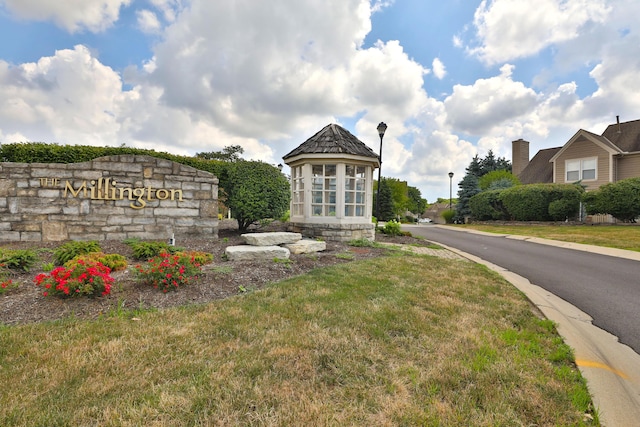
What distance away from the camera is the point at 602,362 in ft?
9.53

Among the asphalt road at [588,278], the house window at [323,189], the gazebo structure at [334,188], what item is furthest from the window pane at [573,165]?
the house window at [323,189]

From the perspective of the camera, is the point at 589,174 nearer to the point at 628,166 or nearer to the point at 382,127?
the point at 628,166

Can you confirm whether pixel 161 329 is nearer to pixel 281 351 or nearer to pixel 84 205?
pixel 281 351

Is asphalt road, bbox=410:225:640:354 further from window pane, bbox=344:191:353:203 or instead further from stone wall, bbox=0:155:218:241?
stone wall, bbox=0:155:218:241

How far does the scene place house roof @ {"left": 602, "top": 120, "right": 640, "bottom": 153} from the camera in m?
21.0

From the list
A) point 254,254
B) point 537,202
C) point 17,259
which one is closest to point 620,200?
point 537,202

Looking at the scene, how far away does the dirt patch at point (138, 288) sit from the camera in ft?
11.8

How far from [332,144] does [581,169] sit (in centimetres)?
2226

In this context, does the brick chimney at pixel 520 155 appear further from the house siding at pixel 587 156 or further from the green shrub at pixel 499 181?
the house siding at pixel 587 156

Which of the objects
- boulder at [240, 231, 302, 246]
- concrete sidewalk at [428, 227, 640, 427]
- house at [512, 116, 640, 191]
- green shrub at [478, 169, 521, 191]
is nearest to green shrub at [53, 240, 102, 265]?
boulder at [240, 231, 302, 246]

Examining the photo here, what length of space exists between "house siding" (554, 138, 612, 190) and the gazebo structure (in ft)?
65.6

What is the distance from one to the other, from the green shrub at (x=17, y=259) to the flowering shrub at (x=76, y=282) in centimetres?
159

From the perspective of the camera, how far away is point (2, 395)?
6.91 feet

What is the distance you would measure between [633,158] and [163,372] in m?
29.0
